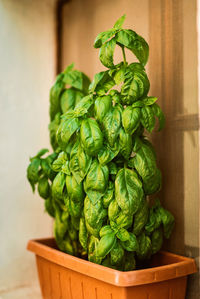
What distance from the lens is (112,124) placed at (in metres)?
1.11

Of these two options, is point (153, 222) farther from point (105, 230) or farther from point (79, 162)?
point (79, 162)

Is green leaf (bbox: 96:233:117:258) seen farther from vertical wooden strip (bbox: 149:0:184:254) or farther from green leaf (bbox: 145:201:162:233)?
vertical wooden strip (bbox: 149:0:184:254)

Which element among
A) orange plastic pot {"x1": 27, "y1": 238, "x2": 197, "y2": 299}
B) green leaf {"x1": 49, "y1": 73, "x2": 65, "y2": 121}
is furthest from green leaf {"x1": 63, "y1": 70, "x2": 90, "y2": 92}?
orange plastic pot {"x1": 27, "y1": 238, "x2": 197, "y2": 299}

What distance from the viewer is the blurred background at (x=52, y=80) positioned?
128 cm

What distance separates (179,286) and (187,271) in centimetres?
5

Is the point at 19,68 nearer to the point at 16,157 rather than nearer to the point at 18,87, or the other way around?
the point at 18,87

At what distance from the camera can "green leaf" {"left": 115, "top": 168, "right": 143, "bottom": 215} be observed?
1060 millimetres

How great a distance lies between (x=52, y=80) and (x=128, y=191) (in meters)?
1.01

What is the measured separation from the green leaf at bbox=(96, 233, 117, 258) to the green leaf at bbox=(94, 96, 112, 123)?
1.13ft

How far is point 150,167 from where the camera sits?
3.71 feet

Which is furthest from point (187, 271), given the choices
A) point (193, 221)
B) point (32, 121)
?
point (32, 121)

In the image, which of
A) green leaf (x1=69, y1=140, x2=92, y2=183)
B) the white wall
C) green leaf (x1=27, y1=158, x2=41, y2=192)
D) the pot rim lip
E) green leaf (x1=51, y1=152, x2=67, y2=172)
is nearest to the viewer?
the pot rim lip

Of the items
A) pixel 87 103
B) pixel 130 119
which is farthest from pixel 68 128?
pixel 130 119

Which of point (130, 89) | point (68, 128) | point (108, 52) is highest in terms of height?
point (108, 52)
